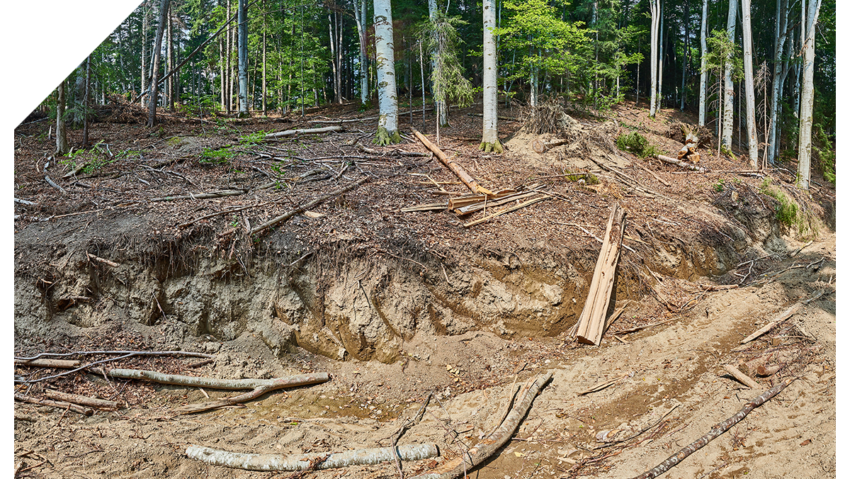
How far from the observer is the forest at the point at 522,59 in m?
11.2

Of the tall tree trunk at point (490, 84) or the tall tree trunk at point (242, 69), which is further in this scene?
the tall tree trunk at point (242, 69)

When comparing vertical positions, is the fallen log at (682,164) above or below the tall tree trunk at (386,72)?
below

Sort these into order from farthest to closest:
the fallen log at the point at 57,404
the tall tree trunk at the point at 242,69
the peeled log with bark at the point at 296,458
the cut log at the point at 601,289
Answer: the tall tree trunk at the point at 242,69 → the cut log at the point at 601,289 → the fallen log at the point at 57,404 → the peeled log with bark at the point at 296,458

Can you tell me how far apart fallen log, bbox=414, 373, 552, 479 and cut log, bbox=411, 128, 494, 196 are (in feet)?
12.2

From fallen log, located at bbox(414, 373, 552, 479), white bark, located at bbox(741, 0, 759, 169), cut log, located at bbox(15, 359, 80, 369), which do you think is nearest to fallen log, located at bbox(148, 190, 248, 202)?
cut log, located at bbox(15, 359, 80, 369)

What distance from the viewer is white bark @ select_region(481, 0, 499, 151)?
32.9 feet

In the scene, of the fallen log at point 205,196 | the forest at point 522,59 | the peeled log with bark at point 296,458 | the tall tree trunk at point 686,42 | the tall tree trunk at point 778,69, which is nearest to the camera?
the peeled log with bark at point 296,458

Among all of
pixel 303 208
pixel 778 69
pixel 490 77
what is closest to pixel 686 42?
pixel 778 69

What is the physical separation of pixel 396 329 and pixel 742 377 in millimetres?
4319

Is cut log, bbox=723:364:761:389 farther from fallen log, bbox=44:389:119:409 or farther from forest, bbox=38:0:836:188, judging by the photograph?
forest, bbox=38:0:836:188

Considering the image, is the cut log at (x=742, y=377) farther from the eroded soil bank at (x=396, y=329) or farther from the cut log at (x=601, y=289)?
the cut log at (x=601, y=289)

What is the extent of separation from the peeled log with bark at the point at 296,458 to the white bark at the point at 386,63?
7.98 meters

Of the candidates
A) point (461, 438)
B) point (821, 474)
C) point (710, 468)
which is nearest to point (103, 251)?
point (461, 438)

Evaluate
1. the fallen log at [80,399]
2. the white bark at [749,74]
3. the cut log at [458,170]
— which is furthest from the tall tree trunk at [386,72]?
the white bark at [749,74]
